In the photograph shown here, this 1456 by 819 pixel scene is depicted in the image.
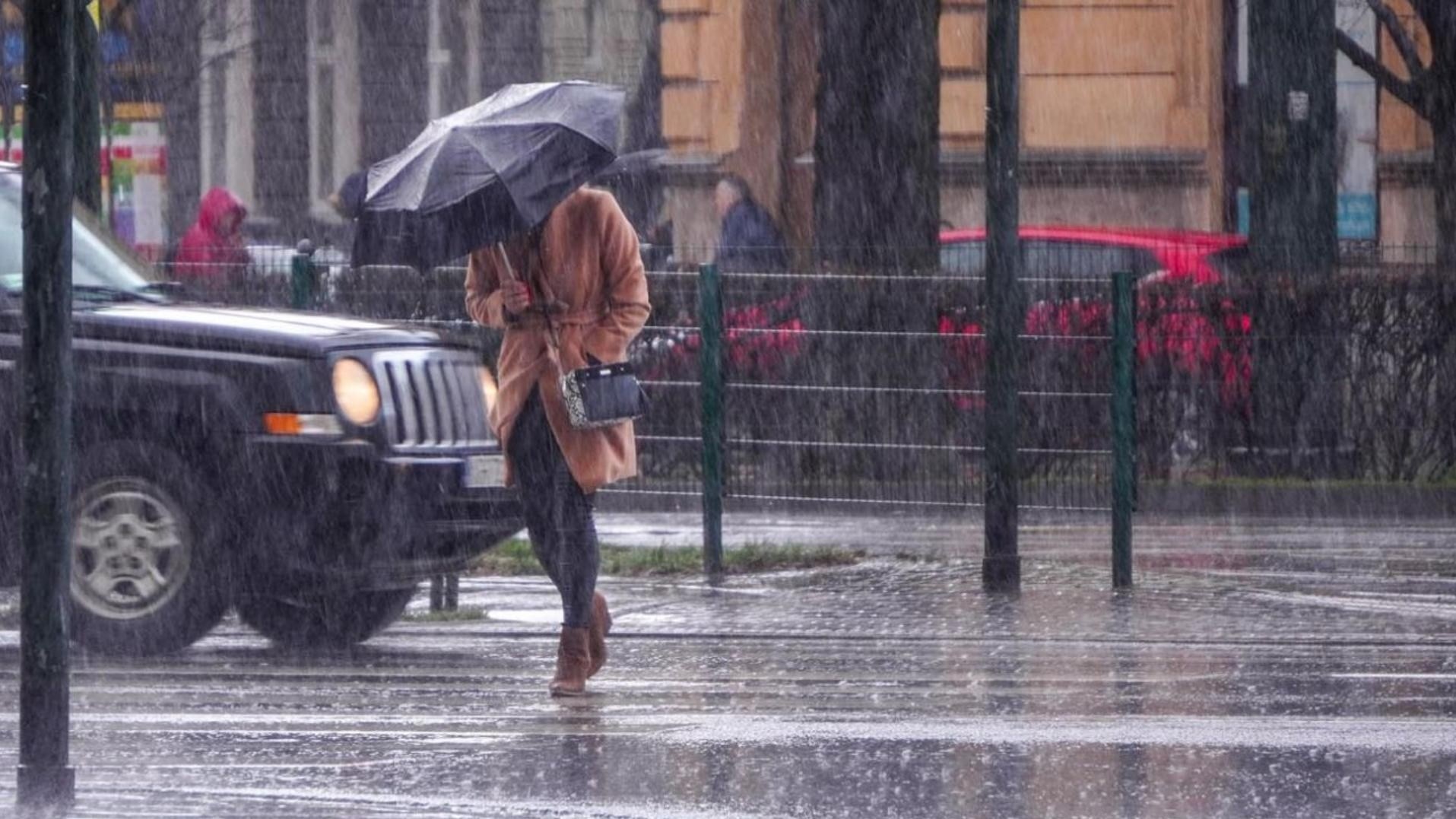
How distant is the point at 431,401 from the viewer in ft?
34.9

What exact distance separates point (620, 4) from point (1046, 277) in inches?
912

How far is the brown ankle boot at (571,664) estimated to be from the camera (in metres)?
9.25

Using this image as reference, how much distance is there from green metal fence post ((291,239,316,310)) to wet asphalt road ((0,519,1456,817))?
78.7 inches

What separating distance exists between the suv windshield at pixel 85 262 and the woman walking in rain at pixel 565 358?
2094 millimetres

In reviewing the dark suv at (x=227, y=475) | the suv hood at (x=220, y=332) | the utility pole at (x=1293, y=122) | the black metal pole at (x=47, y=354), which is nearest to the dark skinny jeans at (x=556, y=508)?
the dark suv at (x=227, y=475)

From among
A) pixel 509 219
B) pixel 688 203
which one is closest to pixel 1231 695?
pixel 509 219

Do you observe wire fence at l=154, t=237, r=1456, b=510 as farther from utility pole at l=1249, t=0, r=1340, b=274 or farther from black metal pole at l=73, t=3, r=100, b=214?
utility pole at l=1249, t=0, r=1340, b=274

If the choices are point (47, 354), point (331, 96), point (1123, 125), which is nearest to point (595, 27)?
point (331, 96)

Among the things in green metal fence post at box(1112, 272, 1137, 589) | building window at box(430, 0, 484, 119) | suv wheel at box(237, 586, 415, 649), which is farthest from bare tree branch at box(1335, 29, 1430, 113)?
suv wheel at box(237, 586, 415, 649)

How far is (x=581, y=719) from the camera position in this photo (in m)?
8.79

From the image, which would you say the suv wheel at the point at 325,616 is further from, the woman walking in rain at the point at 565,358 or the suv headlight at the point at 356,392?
the woman walking in rain at the point at 565,358

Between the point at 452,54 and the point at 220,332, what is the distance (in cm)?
2757

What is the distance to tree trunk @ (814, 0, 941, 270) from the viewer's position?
19.4 m

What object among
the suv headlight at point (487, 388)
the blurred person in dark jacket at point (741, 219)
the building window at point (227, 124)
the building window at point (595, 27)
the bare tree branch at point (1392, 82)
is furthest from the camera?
the building window at point (227, 124)
